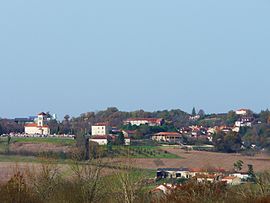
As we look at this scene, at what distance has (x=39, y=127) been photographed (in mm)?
105750

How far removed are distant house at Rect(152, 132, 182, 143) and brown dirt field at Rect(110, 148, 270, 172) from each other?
1504 cm

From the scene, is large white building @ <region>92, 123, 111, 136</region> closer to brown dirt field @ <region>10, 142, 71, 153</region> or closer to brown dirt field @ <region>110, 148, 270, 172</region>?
brown dirt field @ <region>10, 142, 71, 153</region>

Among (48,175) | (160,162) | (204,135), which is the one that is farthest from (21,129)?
(48,175)

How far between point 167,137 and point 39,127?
16944 mm

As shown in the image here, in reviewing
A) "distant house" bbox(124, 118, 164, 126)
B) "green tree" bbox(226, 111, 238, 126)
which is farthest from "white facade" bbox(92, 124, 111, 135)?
"green tree" bbox(226, 111, 238, 126)

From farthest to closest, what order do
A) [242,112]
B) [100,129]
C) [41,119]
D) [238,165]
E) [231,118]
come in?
[242,112]
[231,118]
[41,119]
[100,129]
[238,165]

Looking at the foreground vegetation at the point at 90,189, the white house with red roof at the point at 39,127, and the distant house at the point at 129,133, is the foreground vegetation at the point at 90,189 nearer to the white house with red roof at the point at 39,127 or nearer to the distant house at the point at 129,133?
the distant house at the point at 129,133

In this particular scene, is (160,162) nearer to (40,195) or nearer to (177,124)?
(40,195)

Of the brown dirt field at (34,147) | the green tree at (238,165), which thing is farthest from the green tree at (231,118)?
the green tree at (238,165)

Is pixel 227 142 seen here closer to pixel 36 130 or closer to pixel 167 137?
pixel 167 137

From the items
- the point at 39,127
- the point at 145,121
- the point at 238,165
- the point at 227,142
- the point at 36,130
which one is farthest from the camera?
the point at 145,121

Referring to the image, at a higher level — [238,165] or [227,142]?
[227,142]

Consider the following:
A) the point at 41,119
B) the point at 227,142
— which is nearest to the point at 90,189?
the point at 227,142

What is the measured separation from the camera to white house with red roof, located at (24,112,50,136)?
10444cm
